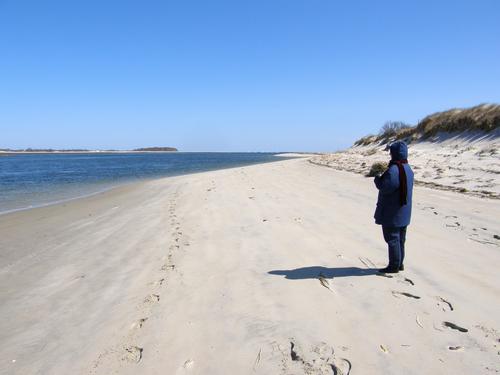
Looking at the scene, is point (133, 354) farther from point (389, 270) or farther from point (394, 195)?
point (394, 195)

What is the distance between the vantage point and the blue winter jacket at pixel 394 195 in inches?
181

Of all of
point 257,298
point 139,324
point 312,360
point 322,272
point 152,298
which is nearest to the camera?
point 312,360

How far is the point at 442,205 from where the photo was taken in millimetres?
8883

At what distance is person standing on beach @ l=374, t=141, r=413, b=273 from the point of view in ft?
15.1

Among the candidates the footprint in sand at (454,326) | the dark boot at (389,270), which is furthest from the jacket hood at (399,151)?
the footprint in sand at (454,326)

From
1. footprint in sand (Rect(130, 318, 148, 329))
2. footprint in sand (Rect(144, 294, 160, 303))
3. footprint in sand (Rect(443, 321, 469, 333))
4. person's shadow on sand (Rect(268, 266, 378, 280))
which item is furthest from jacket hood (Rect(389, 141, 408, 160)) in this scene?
footprint in sand (Rect(130, 318, 148, 329))

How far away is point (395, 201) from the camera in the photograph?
4633mm

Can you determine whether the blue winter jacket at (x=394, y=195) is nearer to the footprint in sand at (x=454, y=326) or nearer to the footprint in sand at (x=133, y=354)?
the footprint in sand at (x=454, y=326)

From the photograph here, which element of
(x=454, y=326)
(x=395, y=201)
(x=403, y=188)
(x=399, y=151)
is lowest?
(x=454, y=326)

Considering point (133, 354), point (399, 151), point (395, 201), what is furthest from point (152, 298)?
point (399, 151)

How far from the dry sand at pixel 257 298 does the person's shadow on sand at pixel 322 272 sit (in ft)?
0.08

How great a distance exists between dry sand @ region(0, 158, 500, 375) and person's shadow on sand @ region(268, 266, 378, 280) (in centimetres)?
3

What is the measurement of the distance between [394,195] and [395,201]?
78 millimetres

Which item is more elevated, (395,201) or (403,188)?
(403,188)
